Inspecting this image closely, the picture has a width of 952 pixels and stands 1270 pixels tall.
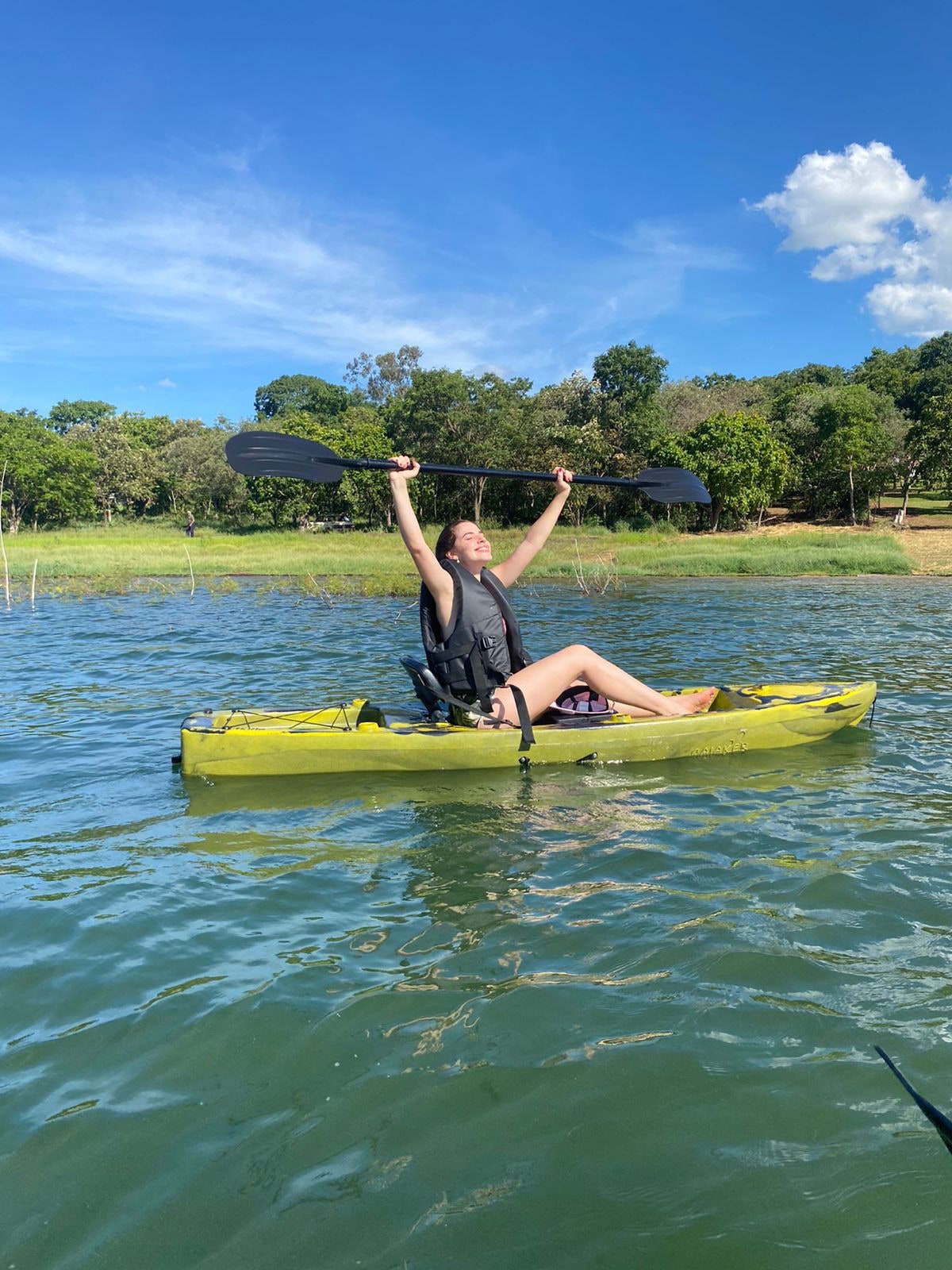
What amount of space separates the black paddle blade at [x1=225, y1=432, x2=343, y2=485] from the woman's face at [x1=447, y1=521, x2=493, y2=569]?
1144 millimetres

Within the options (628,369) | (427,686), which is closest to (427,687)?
(427,686)

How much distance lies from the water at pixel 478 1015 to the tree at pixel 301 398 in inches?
2612

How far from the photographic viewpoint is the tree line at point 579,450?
3297 cm

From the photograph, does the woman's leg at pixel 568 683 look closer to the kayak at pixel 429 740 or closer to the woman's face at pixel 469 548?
the kayak at pixel 429 740

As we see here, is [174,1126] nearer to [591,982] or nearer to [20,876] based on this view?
[591,982]

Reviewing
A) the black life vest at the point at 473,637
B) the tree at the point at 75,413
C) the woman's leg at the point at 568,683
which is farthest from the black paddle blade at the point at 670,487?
the tree at the point at 75,413

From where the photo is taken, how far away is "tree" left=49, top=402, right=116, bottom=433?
81250 mm

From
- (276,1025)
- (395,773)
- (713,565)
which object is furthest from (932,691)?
(713,565)

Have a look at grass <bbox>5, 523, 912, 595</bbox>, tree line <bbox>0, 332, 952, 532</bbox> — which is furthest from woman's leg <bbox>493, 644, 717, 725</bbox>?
tree line <bbox>0, 332, 952, 532</bbox>

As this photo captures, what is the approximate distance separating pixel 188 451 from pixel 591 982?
4961cm

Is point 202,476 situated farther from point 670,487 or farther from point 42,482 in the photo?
point 670,487

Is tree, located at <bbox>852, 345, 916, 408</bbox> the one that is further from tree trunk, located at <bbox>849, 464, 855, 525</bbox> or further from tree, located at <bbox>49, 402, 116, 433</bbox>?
tree, located at <bbox>49, 402, 116, 433</bbox>

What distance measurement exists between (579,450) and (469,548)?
3223 centimetres

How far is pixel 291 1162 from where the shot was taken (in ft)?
7.41
